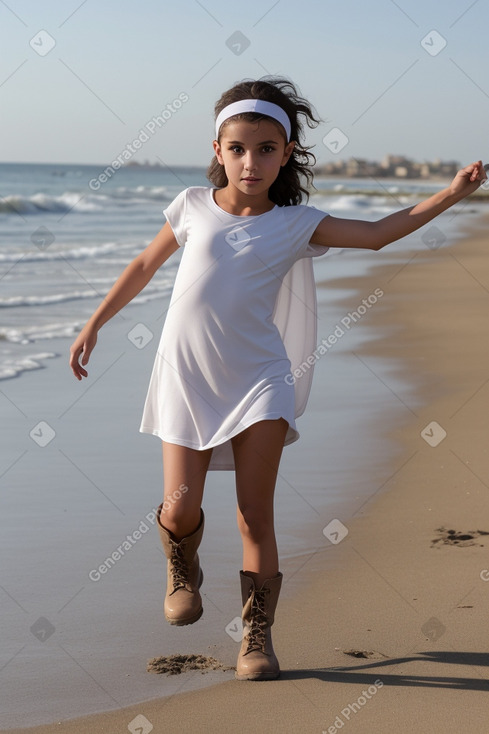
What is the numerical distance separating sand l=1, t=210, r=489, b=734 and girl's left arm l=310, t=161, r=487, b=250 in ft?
4.19

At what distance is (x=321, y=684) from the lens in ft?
10.7

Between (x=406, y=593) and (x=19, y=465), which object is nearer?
(x=406, y=593)

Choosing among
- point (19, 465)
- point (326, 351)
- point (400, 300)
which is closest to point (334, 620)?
point (19, 465)

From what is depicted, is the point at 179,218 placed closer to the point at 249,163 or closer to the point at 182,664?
the point at 249,163

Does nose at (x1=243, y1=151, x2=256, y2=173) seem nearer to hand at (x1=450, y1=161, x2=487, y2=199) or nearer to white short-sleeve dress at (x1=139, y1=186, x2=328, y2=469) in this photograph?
white short-sleeve dress at (x1=139, y1=186, x2=328, y2=469)

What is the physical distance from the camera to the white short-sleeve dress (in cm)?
333

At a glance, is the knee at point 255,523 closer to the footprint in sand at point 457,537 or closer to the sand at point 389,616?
the sand at point 389,616

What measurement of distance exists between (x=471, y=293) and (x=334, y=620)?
958cm

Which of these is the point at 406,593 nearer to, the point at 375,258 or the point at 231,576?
the point at 231,576

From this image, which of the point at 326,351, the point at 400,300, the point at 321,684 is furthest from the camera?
the point at 400,300

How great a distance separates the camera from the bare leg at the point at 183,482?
3338mm

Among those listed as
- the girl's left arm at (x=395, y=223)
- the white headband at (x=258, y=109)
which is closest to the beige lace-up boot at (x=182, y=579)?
the girl's left arm at (x=395, y=223)

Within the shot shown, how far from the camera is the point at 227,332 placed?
3342mm

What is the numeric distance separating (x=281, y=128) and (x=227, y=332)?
67 cm
